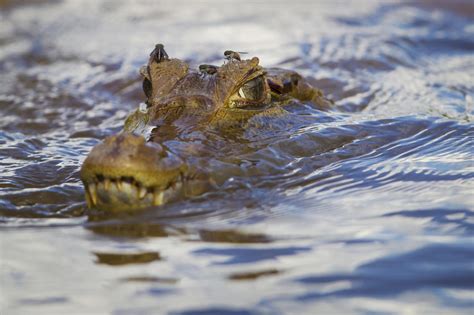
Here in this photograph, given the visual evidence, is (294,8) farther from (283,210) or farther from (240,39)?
(283,210)

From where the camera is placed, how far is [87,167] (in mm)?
3703

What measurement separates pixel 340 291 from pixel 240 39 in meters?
8.14

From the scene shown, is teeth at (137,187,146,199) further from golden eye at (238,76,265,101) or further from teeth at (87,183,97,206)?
golden eye at (238,76,265,101)

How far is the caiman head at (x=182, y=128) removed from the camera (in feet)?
12.0

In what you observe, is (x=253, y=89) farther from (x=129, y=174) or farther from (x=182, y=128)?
(x=129, y=174)

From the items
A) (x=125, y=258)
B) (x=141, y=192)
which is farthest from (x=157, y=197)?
(x=125, y=258)

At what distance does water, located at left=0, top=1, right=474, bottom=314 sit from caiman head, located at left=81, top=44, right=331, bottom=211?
120 millimetres

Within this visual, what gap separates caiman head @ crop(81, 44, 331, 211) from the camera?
367 centimetres

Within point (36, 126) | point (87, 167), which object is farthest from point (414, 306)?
point (36, 126)

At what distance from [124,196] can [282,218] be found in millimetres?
747

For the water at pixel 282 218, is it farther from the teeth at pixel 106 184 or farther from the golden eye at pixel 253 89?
the golden eye at pixel 253 89

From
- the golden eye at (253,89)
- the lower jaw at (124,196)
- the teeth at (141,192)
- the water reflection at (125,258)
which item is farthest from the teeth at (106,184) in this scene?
the golden eye at (253,89)

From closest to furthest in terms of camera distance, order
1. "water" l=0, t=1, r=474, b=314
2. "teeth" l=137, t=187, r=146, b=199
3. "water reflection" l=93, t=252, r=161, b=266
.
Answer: "water" l=0, t=1, r=474, b=314 < "water reflection" l=93, t=252, r=161, b=266 < "teeth" l=137, t=187, r=146, b=199

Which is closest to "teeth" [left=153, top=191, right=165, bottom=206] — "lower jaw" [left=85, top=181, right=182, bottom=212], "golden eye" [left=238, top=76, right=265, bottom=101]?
"lower jaw" [left=85, top=181, right=182, bottom=212]
